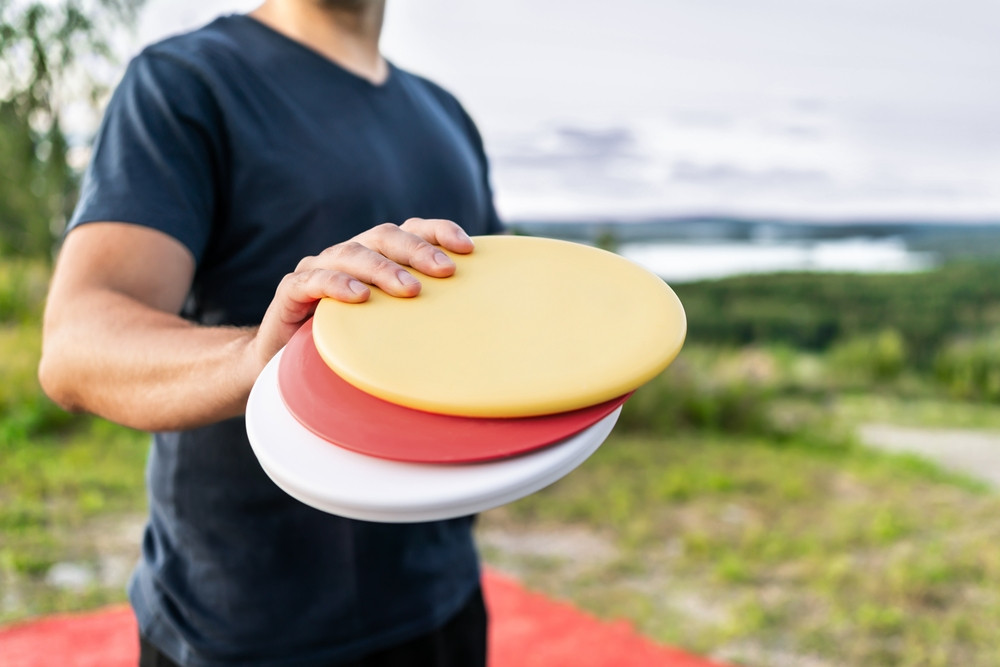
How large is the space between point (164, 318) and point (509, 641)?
7.37 feet

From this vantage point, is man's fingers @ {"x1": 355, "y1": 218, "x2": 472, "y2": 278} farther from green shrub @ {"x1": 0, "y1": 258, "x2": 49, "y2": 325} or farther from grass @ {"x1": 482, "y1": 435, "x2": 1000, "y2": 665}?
green shrub @ {"x1": 0, "y1": 258, "x2": 49, "y2": 325}

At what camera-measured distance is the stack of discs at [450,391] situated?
651 millimetres

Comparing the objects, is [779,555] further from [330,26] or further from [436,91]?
[330,26]

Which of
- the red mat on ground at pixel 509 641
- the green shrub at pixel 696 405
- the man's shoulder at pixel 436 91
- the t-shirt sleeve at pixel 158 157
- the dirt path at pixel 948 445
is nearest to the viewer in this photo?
the t-shirt sleeve at pixel 158 157

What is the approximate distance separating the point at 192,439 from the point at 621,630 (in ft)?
7.67

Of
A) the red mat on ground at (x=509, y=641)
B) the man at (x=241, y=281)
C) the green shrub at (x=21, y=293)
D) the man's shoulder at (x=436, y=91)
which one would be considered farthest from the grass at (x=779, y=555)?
the green shrub at (x=21, y=293)

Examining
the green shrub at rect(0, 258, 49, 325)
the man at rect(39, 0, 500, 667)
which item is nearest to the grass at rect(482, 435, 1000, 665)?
the man at rect(39, 0, 500, 667)

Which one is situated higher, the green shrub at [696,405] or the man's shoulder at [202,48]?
the man's shoulder at [202,48]

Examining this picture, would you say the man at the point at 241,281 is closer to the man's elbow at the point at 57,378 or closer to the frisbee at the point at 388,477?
the man's elbow at the point at 57,378

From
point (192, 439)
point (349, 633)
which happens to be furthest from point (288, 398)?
point (349, 633)

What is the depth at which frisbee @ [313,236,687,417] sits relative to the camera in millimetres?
702

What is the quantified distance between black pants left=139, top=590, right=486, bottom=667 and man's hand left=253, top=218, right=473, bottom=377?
64 centimetres

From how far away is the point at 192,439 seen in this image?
115 cm

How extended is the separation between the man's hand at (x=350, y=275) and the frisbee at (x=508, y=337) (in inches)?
0.7
